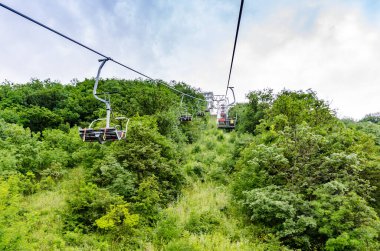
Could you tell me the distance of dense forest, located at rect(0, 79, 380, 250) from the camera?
9156 mm

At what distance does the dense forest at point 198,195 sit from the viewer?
916 centimetres

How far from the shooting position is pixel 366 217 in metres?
8.84

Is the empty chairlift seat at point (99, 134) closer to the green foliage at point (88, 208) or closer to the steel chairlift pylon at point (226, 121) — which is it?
the green foliage at point (88, 208)

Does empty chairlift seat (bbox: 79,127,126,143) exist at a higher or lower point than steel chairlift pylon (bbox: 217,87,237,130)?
lower

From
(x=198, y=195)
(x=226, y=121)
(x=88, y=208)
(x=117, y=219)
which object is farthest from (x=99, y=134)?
(x=226, y=121)

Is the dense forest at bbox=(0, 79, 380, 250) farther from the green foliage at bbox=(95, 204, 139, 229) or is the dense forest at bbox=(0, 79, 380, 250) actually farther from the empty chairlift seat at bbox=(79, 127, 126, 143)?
the empty chairlift seat at bbox=(79, 127, 126, 143)

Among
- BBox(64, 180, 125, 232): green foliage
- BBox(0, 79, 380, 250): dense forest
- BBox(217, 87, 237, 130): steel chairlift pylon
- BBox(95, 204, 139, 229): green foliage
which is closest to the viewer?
BBox(0, 79, 380, 250): dense forest

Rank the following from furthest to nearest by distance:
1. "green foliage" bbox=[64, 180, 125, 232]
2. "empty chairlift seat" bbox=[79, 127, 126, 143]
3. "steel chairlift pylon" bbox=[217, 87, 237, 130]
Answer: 1. "steel chairlift pylon" bbox=[217, 87, 237, 130]
2. "green foliage" bbox=[64, 180, 125, 232]
3. "empty chairlift seat" bbox=[79, 127, 126, 143]

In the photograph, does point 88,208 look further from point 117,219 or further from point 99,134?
point 99,134

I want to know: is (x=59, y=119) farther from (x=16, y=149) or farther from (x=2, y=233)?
(x=2, y=233)

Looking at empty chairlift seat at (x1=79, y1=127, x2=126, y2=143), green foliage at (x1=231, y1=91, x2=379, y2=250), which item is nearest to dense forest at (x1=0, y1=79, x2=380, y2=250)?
green foliage at (x1=231, y1=91, x2=379, y2=250)

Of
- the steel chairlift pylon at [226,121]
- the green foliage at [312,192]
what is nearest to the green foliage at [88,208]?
the green foliage at [312,192]

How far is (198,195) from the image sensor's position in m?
14.8

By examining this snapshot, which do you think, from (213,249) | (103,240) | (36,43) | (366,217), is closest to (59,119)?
(36,43)
